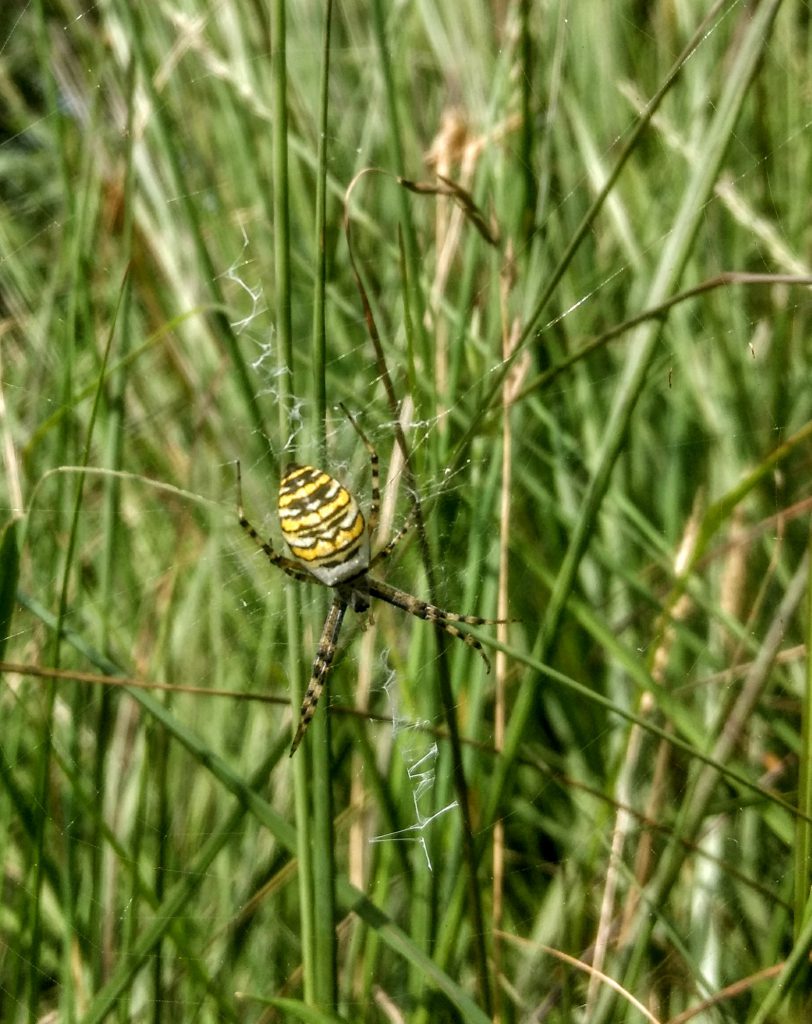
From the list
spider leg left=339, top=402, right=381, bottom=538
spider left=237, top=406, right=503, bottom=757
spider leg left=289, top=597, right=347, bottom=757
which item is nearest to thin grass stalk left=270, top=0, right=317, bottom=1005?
spider leg left=289, top=597, right=347, bottom=757

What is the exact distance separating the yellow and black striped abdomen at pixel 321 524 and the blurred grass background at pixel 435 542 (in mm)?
100

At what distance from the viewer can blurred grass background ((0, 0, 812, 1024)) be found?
57.5 inches

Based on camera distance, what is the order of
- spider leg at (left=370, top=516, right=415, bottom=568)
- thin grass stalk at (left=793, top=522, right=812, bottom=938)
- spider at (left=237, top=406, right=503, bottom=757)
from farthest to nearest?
spider leg at (left=370, top=516, right=415, bottom=568), spider at (left=237, top=406, right=503, bottom=757), thin grass stalk at (left=793, top=522, right=812, bottom=938)

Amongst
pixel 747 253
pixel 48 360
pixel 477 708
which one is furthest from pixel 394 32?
pixel 477 708

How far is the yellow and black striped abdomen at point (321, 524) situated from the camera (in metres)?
1.88

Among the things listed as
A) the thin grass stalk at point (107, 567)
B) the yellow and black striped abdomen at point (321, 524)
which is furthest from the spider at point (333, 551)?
the thin grass stalk at point (107, 567)

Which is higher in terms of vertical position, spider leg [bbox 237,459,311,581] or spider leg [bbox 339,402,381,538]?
spider leg [bbox 339,402,381,538]

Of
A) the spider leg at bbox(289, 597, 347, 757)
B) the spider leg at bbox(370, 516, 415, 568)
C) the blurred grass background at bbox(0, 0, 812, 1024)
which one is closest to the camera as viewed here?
the blurred grass background at bbox(0, 0, 812, 1024)

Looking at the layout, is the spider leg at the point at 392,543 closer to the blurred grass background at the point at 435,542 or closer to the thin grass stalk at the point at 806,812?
the blurred grass background at the point at 435,542

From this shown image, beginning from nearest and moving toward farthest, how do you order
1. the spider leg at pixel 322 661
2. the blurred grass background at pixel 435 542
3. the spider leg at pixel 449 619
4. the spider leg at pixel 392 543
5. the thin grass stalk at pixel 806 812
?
1. the thin grass stalk at pixel 806 812
2. the blurred grass background at pixel 435 542
3. the spider leg at pixel 322 661
4. the spider leg at pixel 449 619
5. the spider leg at pixel 392 543

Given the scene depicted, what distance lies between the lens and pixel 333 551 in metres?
2.06

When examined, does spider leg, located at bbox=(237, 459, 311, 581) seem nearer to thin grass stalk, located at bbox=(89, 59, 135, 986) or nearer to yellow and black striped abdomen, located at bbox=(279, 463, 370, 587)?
yellow and black striped abdomen, located at bbox=(279, 463, 370, 587)

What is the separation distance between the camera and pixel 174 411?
2.72 meters

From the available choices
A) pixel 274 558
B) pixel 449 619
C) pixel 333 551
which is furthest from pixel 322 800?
pixel 274 558
